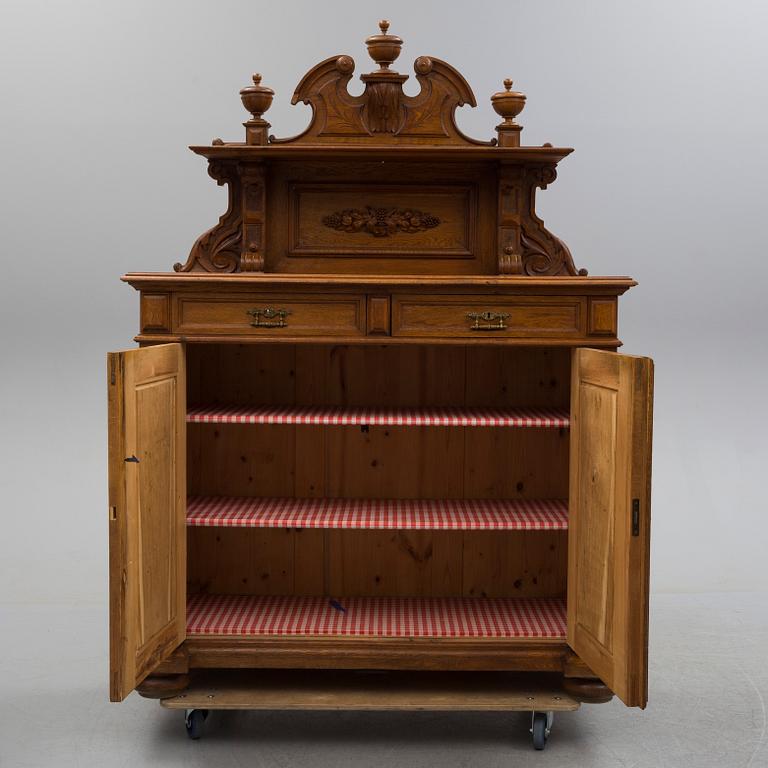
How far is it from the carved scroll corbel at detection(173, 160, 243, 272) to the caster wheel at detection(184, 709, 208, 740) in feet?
5.43

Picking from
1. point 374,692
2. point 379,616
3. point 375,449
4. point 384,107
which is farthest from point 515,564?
point 384,107

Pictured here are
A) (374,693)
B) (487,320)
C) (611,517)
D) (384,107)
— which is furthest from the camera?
(384,107)

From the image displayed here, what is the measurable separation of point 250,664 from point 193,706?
0.83 feet

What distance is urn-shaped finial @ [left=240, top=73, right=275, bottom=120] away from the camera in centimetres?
406

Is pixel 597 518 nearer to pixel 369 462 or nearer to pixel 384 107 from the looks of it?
pixel 369 462

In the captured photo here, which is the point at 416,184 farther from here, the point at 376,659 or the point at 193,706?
the point at 193,706

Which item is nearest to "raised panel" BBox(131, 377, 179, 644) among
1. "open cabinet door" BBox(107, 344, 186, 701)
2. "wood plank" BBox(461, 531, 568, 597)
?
"open cabinet door" BBox(107, 344, 186, 701)

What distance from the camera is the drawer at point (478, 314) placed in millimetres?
3891

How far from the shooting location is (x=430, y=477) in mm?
4531

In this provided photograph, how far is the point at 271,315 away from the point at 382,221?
66 cm

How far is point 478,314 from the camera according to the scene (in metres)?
3.89

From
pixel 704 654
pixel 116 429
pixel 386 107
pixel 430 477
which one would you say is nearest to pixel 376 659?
pixel 430 477

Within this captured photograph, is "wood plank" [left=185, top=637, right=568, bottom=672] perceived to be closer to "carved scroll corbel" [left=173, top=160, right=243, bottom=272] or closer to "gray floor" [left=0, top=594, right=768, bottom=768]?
"gray floor" [left=0, top=594, right=768, bottom=768]

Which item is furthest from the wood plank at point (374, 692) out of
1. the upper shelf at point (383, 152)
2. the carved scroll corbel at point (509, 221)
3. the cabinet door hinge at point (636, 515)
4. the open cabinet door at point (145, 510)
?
the upper shelf at point (383, 152)
